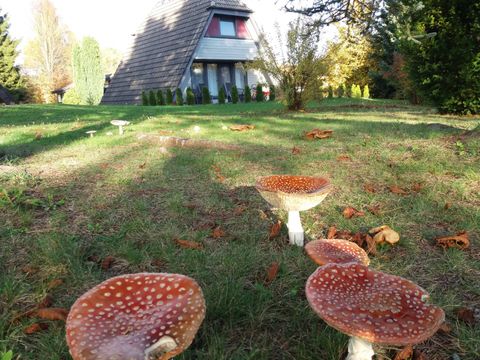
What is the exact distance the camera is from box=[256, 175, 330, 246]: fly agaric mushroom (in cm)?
254

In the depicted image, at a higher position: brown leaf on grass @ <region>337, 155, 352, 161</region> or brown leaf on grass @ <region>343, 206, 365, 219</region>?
brown leaf on grass @ <region>337, 155, 352, 161</region>

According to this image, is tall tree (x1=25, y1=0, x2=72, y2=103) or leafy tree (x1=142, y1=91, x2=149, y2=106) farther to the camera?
tall tree (x1=25, y1=0, x2=72, y2=103)

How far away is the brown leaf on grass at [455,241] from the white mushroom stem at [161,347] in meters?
2.19

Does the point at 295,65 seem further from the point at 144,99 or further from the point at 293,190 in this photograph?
the point at 144,99

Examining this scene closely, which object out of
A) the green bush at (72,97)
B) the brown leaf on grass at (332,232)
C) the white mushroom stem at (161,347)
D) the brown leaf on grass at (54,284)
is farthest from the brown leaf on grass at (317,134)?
the green bush at (72,97)

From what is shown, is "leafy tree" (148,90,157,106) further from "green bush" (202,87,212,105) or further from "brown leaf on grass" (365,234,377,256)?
"brown leaf on grass" (365,234,377,256)

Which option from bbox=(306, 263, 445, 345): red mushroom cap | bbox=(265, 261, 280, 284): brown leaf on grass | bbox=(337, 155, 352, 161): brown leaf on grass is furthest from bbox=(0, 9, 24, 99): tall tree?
bbox=(306, 263, 445, 345): red mushroom cap

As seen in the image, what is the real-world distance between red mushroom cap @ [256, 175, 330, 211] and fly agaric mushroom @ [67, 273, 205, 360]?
3.58 ft

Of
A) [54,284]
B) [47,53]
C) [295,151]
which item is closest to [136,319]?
[54,284]

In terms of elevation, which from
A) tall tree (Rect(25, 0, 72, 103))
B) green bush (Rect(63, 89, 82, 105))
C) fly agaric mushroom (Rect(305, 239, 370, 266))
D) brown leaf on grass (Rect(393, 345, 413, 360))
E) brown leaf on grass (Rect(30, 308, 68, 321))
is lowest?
brown leaf on grass (Rect(393, 345, 413, 360))

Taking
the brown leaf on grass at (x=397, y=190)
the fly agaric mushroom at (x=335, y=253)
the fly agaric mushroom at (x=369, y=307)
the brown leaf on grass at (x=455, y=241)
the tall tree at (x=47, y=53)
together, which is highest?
the tall tree at (x=47, y=53)

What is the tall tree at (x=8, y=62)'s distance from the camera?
2997cm

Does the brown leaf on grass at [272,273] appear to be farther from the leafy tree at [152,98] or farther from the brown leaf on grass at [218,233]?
the leafy tree at [152,98]

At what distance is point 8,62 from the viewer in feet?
101
